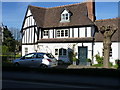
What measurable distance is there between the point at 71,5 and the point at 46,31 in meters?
5.47

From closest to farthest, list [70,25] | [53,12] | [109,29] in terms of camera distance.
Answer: [109,29], [70,25], [53,12]

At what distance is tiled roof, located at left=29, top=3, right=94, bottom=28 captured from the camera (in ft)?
75.9

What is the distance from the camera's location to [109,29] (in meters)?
15.2

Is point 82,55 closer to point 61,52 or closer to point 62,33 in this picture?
point 61,52

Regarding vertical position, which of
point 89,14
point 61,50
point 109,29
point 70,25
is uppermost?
point 89,14

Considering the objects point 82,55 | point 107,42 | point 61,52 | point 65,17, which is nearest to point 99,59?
point 82,55

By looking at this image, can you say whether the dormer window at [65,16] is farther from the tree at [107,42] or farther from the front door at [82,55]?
the tree at [107,42]

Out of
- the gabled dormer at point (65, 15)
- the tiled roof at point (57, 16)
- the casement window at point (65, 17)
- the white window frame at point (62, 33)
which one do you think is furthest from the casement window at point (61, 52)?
the casement window at point (65, 17)

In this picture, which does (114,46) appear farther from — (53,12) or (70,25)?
(53,12)

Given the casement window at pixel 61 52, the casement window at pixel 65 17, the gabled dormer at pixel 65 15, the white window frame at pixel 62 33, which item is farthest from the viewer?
the casement window at pixel 65 17

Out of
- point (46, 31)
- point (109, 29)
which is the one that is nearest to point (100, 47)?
point (109, 29)

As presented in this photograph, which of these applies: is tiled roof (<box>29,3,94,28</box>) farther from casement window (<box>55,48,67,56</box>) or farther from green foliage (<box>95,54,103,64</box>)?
green foliage (<box>95,54,103,64</box>)

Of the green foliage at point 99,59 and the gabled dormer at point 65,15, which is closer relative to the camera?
the green foliage at point 99,59

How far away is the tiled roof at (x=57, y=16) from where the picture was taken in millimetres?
23141
